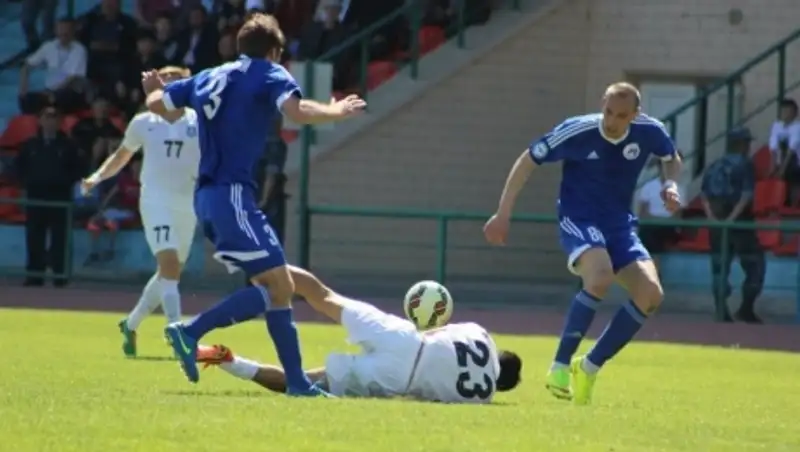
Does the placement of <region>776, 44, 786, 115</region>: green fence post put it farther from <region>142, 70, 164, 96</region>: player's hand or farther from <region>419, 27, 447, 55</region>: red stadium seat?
<region>142, 70, 164, 96</region>: player's hand

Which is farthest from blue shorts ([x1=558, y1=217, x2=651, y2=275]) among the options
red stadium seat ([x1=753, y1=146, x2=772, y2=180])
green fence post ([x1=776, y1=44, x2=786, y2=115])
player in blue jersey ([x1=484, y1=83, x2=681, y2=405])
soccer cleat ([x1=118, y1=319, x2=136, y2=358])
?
green fence post ([x1=776, y1=44, x2=786, y2=115])

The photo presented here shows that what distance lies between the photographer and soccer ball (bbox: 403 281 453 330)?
13.0 m

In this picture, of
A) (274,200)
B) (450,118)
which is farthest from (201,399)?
(450,118)

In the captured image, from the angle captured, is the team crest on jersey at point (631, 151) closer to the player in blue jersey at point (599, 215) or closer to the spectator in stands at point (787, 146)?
the player in blue jersey at point (599, 215)

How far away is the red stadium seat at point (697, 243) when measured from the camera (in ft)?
84.9

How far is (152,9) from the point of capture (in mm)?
32531

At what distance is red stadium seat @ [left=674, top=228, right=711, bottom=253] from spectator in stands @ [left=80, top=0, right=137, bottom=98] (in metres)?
8.90

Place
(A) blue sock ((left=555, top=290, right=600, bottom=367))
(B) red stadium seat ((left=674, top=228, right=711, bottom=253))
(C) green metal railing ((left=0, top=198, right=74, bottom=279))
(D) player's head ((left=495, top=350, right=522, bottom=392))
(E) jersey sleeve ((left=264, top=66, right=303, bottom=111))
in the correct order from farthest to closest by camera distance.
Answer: (C) green metal railing ((left=0, top=198, right=74, bottom=279)) → (B) red stadium seat ((left=674, top=228, right=711, bottom=253)) → (A) blue sock ((left=555, top=290, right=600, bottom=367)) → (D) player's head ((left=495, top=350, right=522, bottom=392)) → (E) jersey sleeve ((left=264, top=66, right=303, bottom=111))

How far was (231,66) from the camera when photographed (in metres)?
12.5

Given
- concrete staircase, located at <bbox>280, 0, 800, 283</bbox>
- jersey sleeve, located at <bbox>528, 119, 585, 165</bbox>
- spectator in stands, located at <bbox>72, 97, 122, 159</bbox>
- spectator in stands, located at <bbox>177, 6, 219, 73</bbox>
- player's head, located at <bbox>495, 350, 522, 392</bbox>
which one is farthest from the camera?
concrete staircase, located at <bbox>280, 0, 800, 283</bbox>

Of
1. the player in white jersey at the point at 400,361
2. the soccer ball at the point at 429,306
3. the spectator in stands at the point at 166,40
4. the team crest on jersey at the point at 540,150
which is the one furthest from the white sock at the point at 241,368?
the spectator in stands at the point at 166,40

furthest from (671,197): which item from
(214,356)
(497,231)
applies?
(214,356)

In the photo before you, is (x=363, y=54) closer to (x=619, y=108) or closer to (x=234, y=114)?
(x=619, y=108)

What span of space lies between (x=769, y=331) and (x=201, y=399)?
44.6ft
